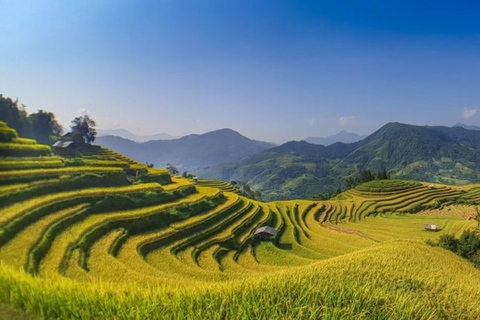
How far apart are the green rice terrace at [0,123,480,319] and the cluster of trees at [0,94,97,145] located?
74.5 ft

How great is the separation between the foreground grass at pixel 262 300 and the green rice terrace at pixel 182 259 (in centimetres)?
2

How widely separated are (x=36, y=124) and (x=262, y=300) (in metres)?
58.6

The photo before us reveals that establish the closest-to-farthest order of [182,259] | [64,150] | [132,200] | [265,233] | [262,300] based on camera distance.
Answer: [262,300]
[182,259]
[132,200]
[265,233]
[64,150]

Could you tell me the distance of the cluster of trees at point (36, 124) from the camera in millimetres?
40219

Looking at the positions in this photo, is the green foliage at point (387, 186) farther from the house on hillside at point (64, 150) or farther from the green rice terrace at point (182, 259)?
the house on hillside at point (64, 150)

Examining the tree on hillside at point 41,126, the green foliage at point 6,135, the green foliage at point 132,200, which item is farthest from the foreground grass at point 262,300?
the tree on hillside at point 41,126

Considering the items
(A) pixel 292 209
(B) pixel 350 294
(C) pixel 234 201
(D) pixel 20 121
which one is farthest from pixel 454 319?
(D) pixel 20 121

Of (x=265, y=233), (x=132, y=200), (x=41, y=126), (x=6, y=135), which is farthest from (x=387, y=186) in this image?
(x=41, y=126)

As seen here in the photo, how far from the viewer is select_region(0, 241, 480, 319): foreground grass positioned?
4.32 metres

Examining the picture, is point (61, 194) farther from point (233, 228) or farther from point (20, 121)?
point (20, 121)

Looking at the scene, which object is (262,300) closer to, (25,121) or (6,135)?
(6,135)

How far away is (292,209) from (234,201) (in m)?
13.5

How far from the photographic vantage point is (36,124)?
49.6 metres

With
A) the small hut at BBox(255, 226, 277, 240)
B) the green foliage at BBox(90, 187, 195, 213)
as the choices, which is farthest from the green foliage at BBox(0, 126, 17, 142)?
the small hut at BBox(255, 226, 277, 240)
